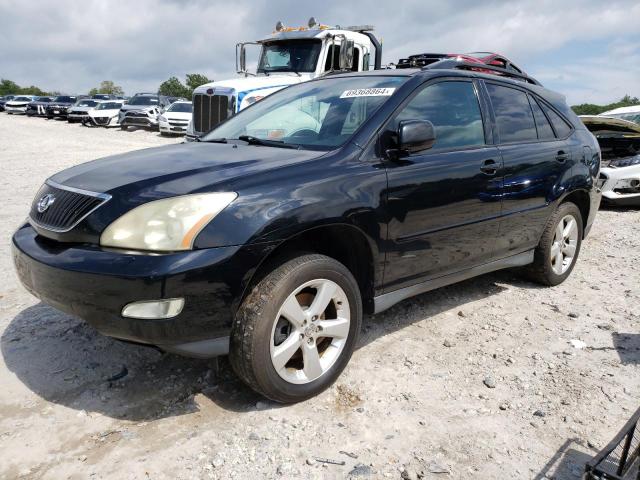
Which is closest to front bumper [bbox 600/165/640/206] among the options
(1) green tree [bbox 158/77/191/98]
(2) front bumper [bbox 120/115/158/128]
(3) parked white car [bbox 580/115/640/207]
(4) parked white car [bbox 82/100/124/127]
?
(3) parked white car [bbox 580/115/640/207]

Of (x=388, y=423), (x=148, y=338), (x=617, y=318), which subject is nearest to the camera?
(x=148, y=338)

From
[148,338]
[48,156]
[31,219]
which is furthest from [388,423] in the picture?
[48,156]

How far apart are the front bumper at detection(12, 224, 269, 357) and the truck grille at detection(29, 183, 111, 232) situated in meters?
0.13

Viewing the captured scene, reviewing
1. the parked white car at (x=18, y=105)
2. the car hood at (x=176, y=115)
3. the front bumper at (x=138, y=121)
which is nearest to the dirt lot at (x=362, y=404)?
the car hood at (x=176, y=115)

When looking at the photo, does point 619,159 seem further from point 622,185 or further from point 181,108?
point 181,108

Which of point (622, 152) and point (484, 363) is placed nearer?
point (484, 363)

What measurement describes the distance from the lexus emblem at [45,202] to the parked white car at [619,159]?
752 cm

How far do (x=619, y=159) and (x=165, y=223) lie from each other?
27.9ft

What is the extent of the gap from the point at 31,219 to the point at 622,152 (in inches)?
360

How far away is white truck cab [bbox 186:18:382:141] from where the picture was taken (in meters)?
9.33

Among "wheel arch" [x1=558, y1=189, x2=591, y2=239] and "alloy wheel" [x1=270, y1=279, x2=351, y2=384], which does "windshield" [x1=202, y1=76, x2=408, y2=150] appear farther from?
"wheel arch" [x1=558, y1=189, x2=591, y2=239]

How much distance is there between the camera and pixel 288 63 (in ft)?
32.0

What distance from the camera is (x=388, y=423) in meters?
2.51

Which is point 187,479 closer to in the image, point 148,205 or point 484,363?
point 148,205
